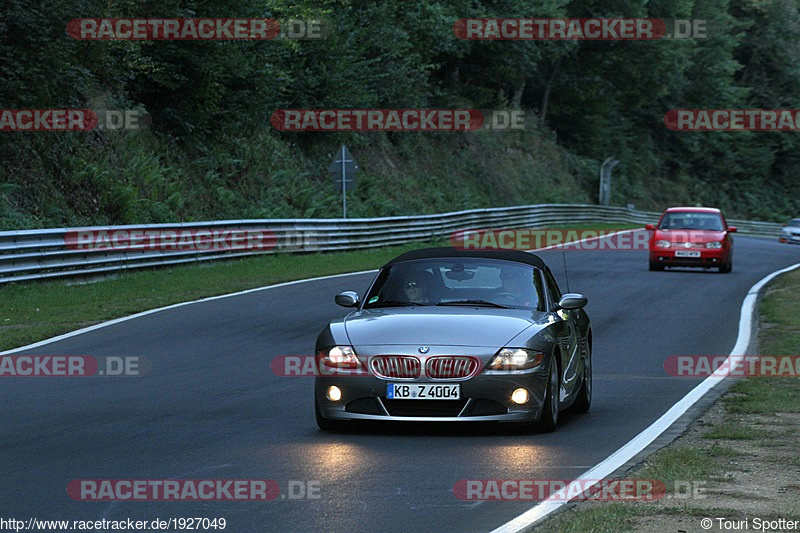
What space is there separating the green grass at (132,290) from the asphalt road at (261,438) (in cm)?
99

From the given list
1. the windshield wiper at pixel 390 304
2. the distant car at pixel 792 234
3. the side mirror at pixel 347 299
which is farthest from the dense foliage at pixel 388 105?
the windshield wiper at pixel 390 304

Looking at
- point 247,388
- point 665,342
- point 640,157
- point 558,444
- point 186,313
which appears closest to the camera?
point 558,444

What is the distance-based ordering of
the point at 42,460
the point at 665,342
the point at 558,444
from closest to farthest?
the point at 42,460 < the point at 558,444 < the point at 665,342

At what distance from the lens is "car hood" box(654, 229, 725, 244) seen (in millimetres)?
32406

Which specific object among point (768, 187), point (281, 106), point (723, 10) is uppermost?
point (723, 10)

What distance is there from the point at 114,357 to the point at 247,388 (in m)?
2.97

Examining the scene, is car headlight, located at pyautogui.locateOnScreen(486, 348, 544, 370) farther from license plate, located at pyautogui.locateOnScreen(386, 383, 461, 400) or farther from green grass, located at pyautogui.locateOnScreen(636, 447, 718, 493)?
green grass, located at pyautogui.locateOnScreen(636, 447, 718, 493)

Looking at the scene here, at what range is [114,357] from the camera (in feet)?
48.8

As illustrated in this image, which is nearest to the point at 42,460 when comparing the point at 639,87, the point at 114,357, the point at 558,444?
the point at 558,444

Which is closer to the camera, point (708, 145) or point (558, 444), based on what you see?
point (558, 444)

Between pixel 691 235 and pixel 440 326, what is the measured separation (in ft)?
77.5

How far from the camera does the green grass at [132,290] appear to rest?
59.3 ft

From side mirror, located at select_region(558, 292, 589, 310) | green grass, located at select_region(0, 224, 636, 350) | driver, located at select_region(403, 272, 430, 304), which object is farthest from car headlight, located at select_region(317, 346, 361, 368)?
green grass, located at select_region(0, 224, 636, 350)

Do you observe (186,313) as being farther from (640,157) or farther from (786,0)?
(786,0)
